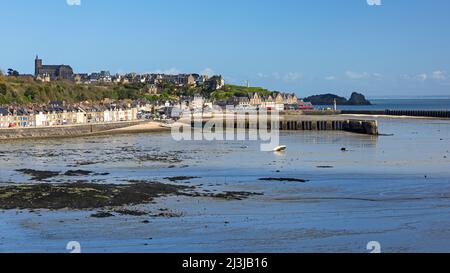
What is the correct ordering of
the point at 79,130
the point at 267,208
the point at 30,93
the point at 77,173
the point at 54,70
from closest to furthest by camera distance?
the point at 267,208 → the point at 77,173 → the point at 79,130 → the point at 30,93 → the point at 54,70

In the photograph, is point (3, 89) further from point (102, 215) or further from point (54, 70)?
point (102, 215)

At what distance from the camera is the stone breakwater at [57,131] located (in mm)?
60469

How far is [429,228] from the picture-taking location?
18.9m

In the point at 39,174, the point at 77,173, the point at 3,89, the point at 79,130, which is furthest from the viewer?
the point at 3,89

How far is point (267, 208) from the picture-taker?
72.4 feet

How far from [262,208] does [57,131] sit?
45.8m

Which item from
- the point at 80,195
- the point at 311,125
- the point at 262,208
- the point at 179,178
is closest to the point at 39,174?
the point at 179,178

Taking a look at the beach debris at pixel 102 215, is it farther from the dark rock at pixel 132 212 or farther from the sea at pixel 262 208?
the dark rock at pixel 132 212

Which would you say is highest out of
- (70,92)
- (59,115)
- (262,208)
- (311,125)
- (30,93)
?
(70,92)

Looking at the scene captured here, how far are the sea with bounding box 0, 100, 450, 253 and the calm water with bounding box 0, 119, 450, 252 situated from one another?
0.03 meters

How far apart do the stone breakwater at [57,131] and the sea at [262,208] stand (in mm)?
17234

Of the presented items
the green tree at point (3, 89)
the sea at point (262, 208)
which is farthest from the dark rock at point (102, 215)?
the green tree at point (3, 89)

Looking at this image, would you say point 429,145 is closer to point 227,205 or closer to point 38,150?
point 38,150

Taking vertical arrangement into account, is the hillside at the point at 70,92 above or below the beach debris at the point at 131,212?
above
